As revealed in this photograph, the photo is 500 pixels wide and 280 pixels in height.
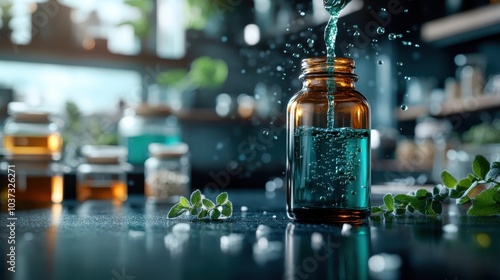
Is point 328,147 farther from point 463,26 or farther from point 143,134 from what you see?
point 463,26

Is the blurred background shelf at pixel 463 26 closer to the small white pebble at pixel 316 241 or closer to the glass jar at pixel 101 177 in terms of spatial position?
the glass jar at pixel 101 177

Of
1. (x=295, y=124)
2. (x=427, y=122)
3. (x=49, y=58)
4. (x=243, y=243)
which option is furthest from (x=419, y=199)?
(x=427, y=122)

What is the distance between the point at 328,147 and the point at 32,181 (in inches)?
36.1

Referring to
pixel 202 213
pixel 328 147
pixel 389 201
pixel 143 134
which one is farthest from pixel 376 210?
pixel 143 134

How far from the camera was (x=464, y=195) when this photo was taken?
72 centimetres

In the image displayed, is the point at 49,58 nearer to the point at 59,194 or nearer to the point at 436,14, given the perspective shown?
the point at 59,194

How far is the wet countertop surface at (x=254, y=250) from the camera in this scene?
1.27ft

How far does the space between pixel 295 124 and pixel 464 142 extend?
2.93 meters

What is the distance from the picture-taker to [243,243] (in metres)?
0.53

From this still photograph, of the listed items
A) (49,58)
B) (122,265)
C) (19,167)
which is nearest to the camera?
(122,265)

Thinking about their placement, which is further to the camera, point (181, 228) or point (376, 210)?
point (376, 210)

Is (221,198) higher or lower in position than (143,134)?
lower

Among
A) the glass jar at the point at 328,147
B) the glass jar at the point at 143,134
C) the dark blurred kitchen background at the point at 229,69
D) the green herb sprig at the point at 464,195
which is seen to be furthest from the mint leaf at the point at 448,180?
the dark blurred kitchen background at the point at 229,69

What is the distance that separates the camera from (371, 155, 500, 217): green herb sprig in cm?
71
